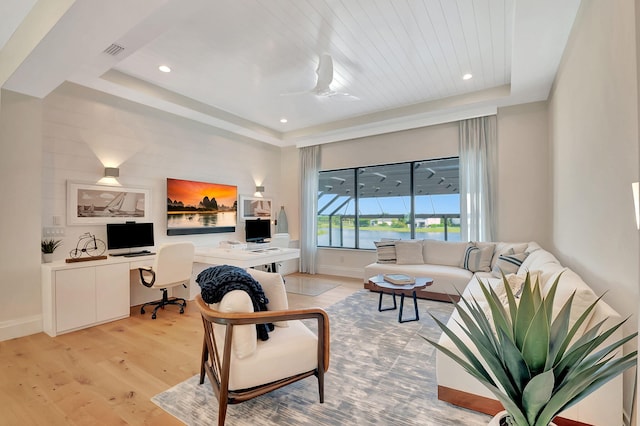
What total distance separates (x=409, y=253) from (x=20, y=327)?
508 centimetres

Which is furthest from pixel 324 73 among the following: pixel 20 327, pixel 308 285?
pixel 20 327

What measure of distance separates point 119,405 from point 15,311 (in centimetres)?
224

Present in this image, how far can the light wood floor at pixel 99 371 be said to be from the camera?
6.30ft

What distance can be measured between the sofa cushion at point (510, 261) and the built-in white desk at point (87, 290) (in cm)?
325

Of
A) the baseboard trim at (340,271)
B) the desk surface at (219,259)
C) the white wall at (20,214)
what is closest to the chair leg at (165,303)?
the desk surface at (219,259)

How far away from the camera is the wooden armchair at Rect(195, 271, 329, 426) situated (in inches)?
66.4

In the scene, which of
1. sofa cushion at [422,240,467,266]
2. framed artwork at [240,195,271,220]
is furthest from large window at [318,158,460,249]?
framed artwork at [240,195,271,220]

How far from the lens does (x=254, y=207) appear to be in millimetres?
6051

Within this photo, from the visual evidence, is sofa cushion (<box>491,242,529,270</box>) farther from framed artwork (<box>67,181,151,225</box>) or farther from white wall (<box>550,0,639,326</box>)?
framed artwork (<box>67,181,151,225</box>)

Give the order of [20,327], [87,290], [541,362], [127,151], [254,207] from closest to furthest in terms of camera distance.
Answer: [541,362]
[20,327]
[87,290]
[127,151]
[254,207]

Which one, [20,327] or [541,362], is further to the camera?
[20,327]

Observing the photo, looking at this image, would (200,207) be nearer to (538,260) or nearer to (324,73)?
(324,73)

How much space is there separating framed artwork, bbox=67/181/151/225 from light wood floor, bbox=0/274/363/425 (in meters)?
1.35

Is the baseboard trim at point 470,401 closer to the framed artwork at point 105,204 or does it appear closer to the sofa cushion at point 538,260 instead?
the sofa cushion at point 538,260
